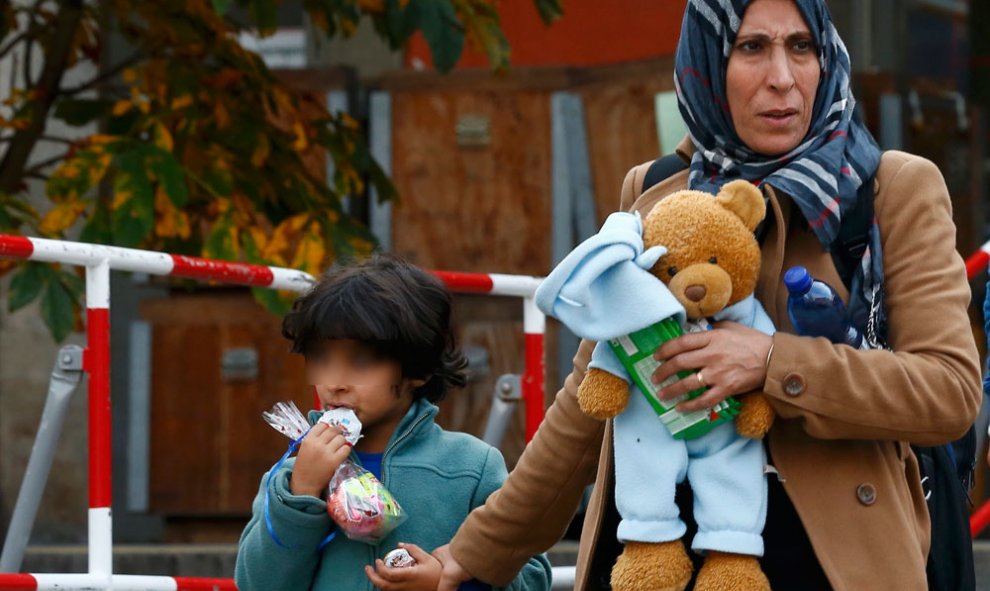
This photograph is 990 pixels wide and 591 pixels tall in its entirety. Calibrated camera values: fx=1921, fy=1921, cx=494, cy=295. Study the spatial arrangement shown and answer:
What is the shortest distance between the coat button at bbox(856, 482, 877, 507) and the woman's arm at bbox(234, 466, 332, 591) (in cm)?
93

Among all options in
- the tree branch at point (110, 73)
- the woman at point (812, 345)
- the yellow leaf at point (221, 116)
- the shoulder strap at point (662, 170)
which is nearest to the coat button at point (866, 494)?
the woman at point (812, 345)

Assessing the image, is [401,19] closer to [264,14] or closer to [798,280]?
[264,14]

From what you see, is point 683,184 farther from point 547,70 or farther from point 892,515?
point 547,70

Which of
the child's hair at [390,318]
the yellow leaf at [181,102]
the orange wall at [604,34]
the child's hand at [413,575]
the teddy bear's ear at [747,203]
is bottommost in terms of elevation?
the child's hand at [413,575]

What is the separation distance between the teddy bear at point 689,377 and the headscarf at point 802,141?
0.10 meters

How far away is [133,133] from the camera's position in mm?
6352

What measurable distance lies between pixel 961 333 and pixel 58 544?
6.85 meters

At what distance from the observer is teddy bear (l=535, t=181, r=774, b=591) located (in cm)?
253

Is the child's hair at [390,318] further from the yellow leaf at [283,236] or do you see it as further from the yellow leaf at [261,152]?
the yellow leaf at [261,152]

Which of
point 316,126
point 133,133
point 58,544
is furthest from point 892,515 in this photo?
point 58,544

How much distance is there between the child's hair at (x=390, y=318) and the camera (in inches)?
127

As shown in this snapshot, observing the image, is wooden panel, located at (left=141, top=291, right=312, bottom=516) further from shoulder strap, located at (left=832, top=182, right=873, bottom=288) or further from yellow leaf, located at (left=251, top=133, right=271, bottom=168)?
shoulder strap, located at (left=832, top=182, right=873, bottom=288)

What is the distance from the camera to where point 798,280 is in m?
2.52

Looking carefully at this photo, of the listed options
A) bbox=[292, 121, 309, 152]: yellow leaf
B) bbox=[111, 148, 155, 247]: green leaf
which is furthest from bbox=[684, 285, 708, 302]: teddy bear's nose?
bbox=[292, 121, 309, 152]: yellow leaf
